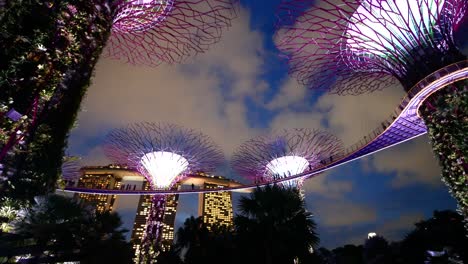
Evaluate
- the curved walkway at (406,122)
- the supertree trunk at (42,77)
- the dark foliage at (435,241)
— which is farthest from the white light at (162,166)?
the dark foliage at (435,241)

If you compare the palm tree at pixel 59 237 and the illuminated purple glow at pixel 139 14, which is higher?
the illuminated purple glow at pixel 139 14

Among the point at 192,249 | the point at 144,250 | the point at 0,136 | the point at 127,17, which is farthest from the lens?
the point at 144,250

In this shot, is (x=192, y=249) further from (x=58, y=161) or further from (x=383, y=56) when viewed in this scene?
(x=383, y=56)

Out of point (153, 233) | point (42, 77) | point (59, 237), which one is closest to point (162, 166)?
point (153, 233)

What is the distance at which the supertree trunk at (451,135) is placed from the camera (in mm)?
10484

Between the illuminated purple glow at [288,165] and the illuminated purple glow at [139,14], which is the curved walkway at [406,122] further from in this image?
the illuminated purple glow at [139,14]

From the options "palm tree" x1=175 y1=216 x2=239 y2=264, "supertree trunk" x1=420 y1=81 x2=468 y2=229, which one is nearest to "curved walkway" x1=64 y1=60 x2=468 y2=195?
"supertree trunk" x1=420 y1=81 x2=468 y2=229

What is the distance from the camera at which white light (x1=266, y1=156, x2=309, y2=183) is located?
3019 cm

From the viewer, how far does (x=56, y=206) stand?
34.0 ft

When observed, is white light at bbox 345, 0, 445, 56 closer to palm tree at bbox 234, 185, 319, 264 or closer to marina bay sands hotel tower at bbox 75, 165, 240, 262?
palm tree at bbox 234, 185, 319, 264

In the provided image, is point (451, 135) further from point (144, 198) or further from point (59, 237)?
point (144, 198)

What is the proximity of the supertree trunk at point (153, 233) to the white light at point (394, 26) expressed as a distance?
18.7m

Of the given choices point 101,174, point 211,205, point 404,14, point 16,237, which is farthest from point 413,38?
point 211,205

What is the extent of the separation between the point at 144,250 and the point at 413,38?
2087 centimetres
